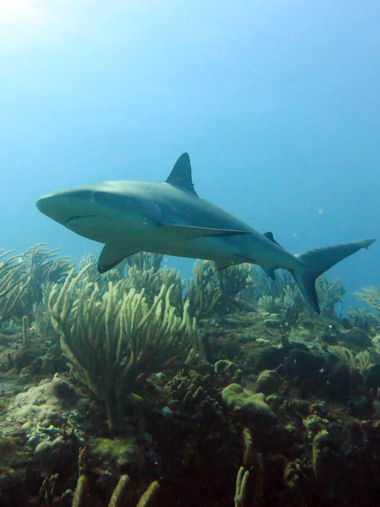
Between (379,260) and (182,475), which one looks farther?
(379,260)

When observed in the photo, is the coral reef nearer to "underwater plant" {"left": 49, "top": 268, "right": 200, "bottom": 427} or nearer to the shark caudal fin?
"underwater plant" {"left": 49, "top": 268, "right": 200, "bottom": 427}

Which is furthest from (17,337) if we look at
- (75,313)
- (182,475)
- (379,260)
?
(379,260)

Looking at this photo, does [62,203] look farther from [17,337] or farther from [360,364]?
[360,364]

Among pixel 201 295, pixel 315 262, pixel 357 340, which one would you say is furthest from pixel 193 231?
pixel 357 340

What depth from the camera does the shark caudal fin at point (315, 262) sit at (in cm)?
553

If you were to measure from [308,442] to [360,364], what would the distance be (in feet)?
11.7

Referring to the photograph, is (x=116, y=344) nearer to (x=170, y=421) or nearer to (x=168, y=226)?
(x=170, y=421)

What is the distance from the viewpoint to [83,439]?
2.66 meters

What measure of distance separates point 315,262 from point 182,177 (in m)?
3.10

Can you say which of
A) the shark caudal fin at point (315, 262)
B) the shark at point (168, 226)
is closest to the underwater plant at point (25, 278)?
the shark at point (168, 226)

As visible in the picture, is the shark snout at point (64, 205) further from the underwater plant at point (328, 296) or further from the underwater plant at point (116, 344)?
the underwater plant at point (328, 296)

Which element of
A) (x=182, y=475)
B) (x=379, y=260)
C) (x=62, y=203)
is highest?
(x=379, y=260)

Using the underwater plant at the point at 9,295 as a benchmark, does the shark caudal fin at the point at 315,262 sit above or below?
above

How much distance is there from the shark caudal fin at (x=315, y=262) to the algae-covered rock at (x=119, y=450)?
4052 mm
